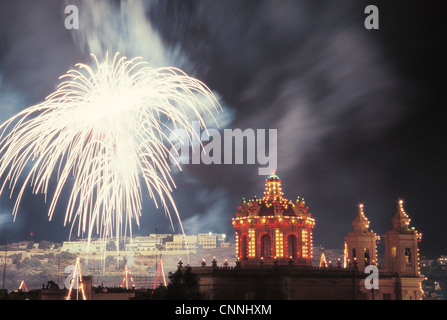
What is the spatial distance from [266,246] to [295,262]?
3.91 m

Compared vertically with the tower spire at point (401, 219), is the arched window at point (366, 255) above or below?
below

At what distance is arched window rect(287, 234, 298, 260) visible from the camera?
86.0m

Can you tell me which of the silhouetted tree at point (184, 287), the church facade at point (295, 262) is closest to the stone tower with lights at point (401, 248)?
the church facade at point (295, 262)

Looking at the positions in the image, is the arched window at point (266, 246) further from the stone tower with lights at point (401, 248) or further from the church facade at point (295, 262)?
the stone tower with lights at point (401, 248)

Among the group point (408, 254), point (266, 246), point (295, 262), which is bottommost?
point (295, 262)

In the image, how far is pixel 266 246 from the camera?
86.4 m

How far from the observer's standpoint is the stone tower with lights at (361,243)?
320 feet

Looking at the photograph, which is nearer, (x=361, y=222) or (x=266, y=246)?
(x=266, y=246)

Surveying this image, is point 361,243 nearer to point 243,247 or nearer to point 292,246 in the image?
point 292,246

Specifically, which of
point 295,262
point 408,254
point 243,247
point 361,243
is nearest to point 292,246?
point 295,262

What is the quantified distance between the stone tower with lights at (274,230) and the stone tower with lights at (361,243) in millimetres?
12221

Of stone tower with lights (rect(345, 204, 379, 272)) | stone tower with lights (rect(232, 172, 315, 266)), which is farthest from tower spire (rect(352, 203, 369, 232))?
stone tower with lights (rect(232, 172, 315, 266))

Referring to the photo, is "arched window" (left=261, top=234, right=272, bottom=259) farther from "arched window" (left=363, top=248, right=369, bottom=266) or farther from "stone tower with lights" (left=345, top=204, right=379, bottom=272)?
"arched window" (left=363, top=248, right=369, bottom=266)
